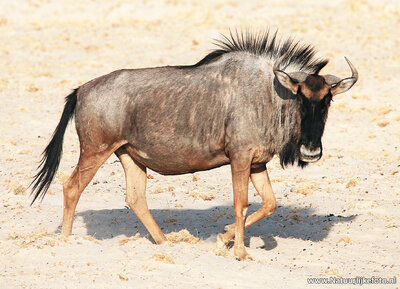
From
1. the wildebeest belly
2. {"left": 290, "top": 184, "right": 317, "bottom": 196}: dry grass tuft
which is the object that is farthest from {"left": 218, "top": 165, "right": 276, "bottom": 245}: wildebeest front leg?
{"left": 290, "top": 184, "right": 317, "bottom": 196}: dry grass tuft

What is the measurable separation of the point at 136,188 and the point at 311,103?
262cm

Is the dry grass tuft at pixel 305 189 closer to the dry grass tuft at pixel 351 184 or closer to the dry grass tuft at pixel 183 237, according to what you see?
the dry grass tuft at pixel 351 184

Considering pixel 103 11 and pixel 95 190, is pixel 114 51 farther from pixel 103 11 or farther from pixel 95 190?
pixel 95 190

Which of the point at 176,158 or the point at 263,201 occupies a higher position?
the point at 176,158

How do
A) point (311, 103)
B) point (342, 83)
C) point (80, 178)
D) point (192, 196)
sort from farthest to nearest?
point (192, 196) < point (80, 178) < point (342, 83) < point (311, 103)

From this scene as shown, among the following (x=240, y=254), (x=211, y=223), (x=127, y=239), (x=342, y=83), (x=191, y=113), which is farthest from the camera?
(x=211, y=223)

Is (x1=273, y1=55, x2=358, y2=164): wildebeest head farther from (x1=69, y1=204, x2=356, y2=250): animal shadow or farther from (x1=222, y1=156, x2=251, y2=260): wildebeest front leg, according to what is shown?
(x1=69, y1=204, x2=356, y2=250): animal shadow

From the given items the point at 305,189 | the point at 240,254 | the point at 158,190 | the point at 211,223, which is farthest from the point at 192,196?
the point at 240,254

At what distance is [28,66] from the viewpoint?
20.4m

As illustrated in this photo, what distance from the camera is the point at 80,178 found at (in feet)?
27.4

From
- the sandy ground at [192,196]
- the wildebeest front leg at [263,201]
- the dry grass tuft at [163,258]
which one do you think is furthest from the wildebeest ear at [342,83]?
the dry grass tuft at [163,258]

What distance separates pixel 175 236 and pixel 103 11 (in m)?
22.0

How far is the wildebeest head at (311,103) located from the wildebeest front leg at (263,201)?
2.82 feet

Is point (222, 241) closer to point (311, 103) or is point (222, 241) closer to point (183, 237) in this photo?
point (183, 237)
